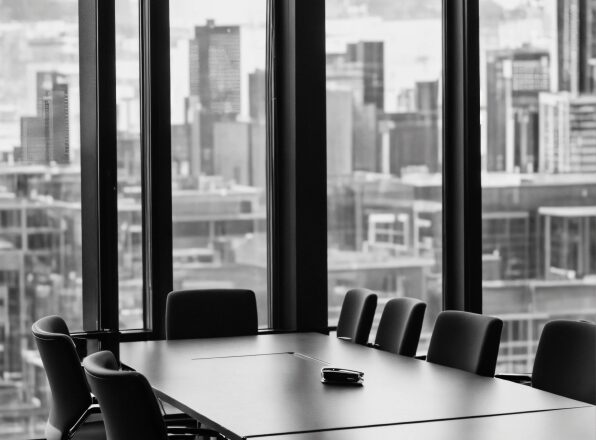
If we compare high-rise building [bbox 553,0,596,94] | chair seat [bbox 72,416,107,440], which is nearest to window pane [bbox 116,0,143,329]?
chair seat [bbox 72,416,107,440]

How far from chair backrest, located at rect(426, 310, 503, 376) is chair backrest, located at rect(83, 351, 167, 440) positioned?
1802 mm

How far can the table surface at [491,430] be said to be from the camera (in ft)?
9.09

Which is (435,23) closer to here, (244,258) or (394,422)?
(244,258)

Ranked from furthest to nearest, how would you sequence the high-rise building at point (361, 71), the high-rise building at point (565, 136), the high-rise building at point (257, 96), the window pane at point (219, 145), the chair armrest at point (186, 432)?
the high-rise building at point (565, 136) < the high-rise building at point (361, 71) < the high-rise building at point (257, 96) < the window pane at point (219, 145) < the chair armrest at point (186, 432)

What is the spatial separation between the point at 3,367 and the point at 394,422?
332cm

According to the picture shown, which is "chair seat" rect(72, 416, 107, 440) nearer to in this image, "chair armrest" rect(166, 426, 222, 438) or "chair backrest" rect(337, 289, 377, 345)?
"chair armrest" rect(166, 426, 222, 438)

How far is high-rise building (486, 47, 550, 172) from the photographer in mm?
6566

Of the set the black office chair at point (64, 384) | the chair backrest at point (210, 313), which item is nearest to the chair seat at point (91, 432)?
the black office chair at point (64, 384)

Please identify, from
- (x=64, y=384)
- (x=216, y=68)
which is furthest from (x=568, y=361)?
(x=216, y=68)

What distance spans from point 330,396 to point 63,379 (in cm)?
114

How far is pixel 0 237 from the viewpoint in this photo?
18.2ft

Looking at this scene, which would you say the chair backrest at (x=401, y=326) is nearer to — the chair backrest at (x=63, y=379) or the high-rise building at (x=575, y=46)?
the chair backrest at (x=63, y=379)

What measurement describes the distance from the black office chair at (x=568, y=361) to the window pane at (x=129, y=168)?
281 centimetres

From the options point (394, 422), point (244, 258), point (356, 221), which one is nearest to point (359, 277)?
point (356, 221)
